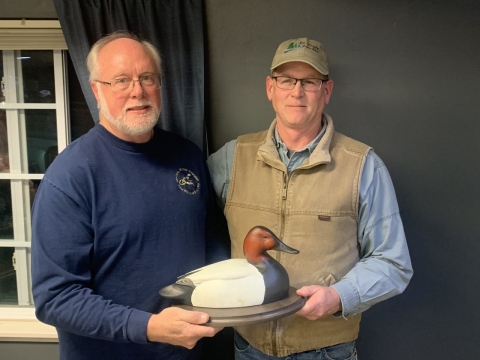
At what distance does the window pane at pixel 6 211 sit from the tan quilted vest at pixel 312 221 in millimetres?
1218

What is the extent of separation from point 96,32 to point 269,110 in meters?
0.71

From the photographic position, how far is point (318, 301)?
104 cm

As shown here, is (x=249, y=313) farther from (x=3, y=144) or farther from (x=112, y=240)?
(x=3, y=144)

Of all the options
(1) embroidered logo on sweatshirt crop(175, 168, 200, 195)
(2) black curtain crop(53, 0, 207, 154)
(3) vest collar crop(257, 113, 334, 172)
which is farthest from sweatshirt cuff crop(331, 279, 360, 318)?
(2) black curtain crop(53, 0, 207, 154)

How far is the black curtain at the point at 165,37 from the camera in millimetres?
1426

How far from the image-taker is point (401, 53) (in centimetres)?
152

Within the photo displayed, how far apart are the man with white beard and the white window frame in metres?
0.62

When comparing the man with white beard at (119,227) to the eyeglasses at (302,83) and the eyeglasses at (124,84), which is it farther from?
the eyeglasses at (302,83)

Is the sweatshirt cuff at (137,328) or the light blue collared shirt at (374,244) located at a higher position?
the light blue collared shirt at (374,244)

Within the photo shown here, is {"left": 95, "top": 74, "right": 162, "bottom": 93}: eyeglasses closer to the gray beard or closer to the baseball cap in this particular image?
the gray beard

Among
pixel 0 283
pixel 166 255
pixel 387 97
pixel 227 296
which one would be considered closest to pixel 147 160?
pixel 166 255

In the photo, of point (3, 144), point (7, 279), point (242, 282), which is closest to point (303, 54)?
point (242, 282)

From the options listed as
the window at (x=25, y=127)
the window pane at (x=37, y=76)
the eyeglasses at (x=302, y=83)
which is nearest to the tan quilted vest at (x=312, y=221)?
the eyeglasses at (x=302, y=83)

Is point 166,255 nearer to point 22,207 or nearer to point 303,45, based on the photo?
point 303,45
